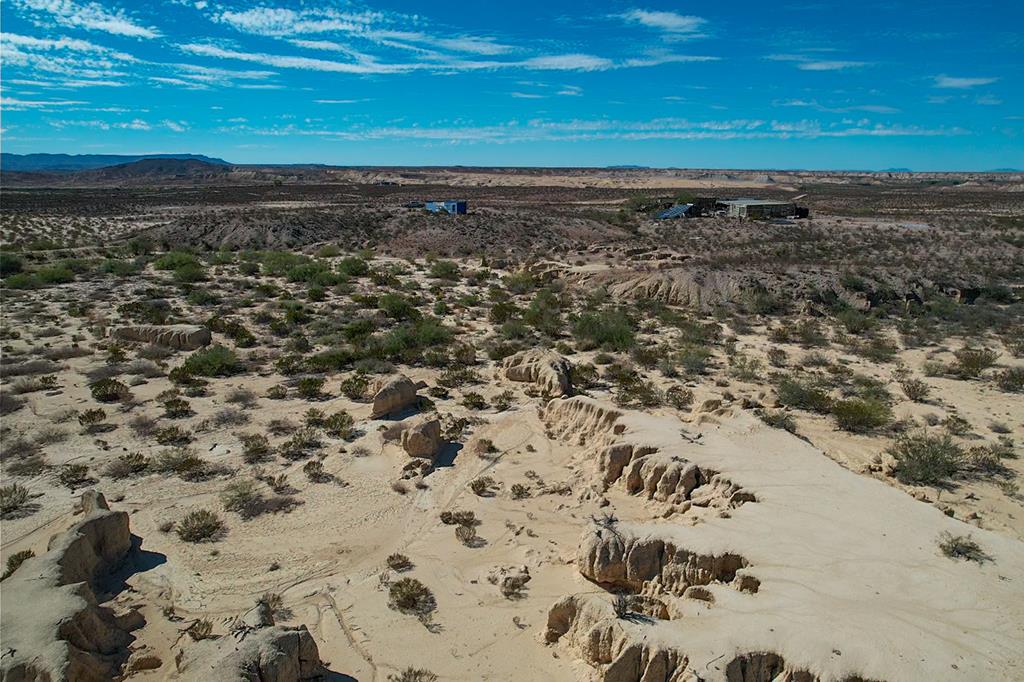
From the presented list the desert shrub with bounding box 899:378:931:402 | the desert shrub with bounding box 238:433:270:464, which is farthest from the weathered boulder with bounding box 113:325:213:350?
the desert shrub with bounding box 899:378:931:402

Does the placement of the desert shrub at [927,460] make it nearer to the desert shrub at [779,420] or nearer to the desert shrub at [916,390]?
the desert shrub at [779,420]

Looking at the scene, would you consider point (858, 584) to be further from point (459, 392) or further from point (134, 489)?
point (134, 489)

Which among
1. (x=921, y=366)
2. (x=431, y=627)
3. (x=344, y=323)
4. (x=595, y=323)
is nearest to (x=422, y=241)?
(x=344, y=323)

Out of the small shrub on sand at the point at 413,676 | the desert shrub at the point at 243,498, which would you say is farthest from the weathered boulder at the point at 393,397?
the small shrub on sand at the point at 413,676

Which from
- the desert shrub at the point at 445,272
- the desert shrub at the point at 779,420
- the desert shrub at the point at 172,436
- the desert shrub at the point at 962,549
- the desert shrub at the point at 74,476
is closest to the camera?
the desert shrub at the point at 962,549

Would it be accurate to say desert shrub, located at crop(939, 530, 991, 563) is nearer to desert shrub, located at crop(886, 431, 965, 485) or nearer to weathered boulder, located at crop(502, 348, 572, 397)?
desert shrub, located at crop(886, 431, 965, 485)

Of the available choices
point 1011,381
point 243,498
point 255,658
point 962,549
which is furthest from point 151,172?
point 962,549
